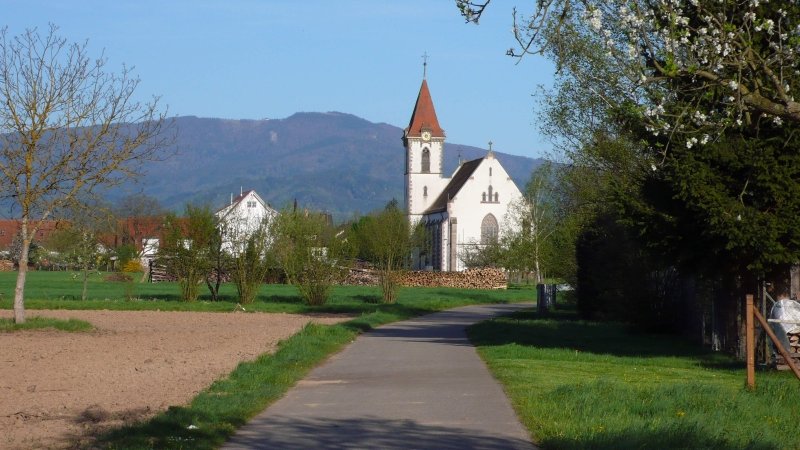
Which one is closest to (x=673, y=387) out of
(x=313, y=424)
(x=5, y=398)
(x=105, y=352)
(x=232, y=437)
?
(x=313, y=424)

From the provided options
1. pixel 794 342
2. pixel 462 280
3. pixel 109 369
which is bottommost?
pixel 109 369

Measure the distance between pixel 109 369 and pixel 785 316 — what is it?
36.9 feet

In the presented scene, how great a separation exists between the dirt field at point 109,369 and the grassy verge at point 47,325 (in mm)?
471

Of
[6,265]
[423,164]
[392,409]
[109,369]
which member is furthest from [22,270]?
[423,164]

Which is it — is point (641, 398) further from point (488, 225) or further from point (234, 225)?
point (488, 225)

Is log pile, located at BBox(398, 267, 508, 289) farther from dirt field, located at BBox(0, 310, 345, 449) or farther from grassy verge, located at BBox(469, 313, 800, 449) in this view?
grassy verge, located at BBox(469, 313, 800, 449)

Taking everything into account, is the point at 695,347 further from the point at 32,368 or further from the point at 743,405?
the point at 32,368

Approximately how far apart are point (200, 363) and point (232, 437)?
895cm

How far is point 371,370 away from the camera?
19062 mm

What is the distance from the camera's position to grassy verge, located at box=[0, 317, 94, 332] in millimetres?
29453

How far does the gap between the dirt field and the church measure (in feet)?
288

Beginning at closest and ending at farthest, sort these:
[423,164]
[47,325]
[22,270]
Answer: [22,270] < [47,325] < [423,164]

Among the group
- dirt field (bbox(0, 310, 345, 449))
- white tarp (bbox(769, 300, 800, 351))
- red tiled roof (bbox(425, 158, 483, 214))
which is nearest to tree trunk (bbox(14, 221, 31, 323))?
dirt field (bbox(0, 310, 345, 449))

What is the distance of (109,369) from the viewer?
19078mm
